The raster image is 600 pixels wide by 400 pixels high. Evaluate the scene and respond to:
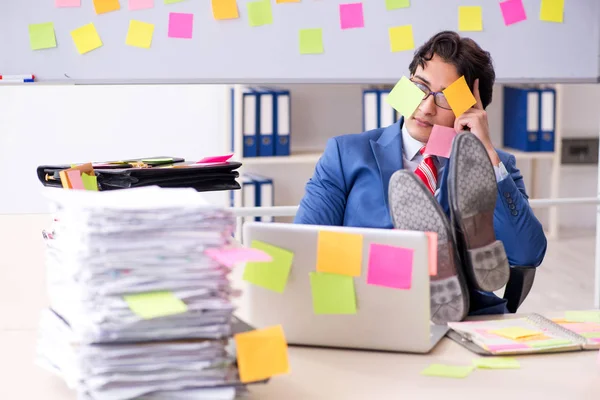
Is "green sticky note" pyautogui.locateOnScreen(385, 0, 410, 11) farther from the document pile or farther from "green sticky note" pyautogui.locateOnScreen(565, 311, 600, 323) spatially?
the document pile

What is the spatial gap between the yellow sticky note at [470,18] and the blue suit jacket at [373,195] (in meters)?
0.96

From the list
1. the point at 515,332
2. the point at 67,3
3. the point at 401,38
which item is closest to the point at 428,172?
the point at 515,332

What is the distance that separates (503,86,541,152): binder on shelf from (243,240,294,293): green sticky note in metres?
3.29

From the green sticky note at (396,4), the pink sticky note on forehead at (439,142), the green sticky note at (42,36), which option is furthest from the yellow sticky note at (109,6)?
the pink sticky note on forehead at (439,142)

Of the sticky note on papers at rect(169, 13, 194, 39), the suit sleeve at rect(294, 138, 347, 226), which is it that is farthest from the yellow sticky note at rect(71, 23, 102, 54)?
the suit sleeve at rect(294, 138, 347, 226)

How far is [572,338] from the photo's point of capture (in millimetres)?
1298

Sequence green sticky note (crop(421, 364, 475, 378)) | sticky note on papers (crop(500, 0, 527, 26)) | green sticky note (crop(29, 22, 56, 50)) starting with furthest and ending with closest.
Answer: sticky note on papers (crop(500, 0, 527, 26)) < green sticky note (crop(29, 22, 56, 50)) < green sticky note (crop(421, 364, 475, 378))

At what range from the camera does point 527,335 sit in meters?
1.31

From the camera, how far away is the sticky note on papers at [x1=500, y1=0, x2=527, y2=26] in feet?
9.25

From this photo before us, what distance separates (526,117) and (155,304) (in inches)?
143

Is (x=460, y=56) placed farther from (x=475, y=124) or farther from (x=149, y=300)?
(x=149, y=300)

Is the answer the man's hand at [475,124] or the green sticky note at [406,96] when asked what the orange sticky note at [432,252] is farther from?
the man's hand at [475,124]

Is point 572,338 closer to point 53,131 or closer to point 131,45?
point 131,45

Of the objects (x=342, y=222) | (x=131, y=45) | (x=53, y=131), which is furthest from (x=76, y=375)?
(x=53, y=131)
